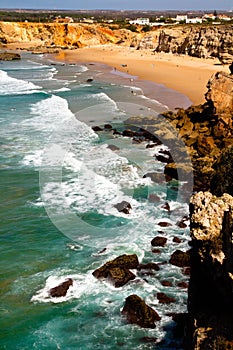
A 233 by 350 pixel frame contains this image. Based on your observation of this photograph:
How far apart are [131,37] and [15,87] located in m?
65.8

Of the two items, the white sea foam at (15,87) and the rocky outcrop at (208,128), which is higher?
the rocky outcrop at (208,128)

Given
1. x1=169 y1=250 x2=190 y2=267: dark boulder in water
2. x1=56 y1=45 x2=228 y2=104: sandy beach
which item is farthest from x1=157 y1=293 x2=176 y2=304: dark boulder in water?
x1=56 y1=45 x2=228 y2=104: sandy beach

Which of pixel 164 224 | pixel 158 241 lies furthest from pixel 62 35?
pixel 158 241

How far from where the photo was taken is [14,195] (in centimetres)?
1816

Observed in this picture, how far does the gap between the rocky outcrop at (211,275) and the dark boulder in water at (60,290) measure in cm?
520

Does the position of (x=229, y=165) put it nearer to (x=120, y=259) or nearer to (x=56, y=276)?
(x=120, y=259)

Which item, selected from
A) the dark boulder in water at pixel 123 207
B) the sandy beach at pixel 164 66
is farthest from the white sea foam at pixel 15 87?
the dark boulder in water at pixel 123 207

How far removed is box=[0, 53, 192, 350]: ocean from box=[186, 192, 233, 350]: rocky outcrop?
334cm

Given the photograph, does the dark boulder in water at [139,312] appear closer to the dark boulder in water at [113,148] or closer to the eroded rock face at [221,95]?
the dark boulder in water at [113,148]

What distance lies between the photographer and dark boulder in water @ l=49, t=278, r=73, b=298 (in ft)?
38.4

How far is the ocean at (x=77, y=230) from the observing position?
Result: 10.4 metres

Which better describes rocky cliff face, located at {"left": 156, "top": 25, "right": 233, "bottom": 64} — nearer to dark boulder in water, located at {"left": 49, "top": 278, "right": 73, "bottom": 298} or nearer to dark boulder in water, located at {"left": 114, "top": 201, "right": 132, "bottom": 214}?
dark boulder in water, located at {"left": 114, "top": 201, "right": 132, "bottom": 214}

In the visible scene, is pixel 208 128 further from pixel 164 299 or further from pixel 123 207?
pixel 164 299

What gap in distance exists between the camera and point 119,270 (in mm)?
12516
